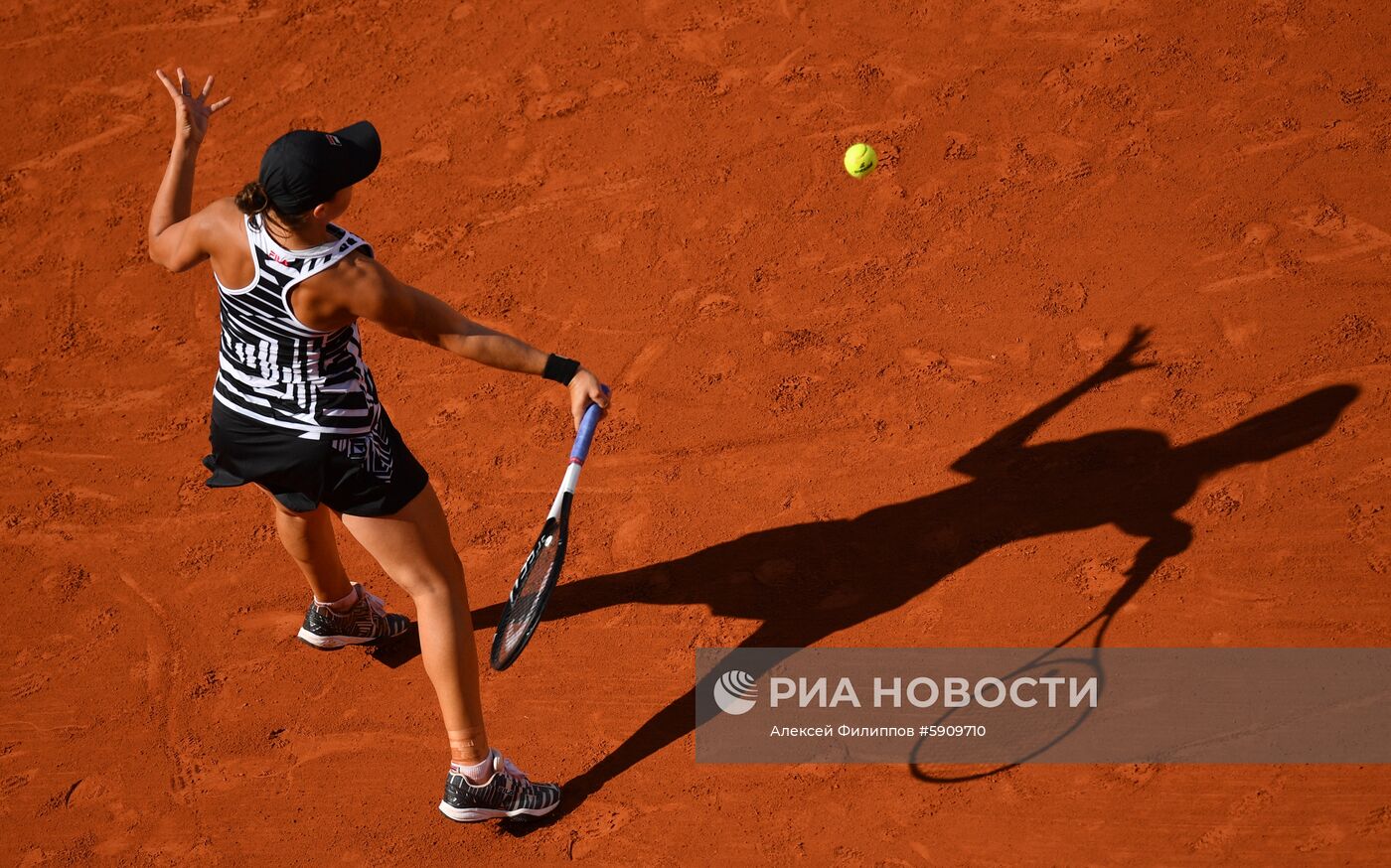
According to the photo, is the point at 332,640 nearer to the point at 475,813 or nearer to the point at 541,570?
the point at 475,813

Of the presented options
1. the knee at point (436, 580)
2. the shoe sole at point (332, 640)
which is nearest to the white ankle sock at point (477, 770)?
the knee at point (436, 580)

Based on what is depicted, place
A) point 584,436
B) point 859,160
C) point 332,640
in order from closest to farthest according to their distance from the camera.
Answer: point 584,436 → point 332,640 → point 859,160

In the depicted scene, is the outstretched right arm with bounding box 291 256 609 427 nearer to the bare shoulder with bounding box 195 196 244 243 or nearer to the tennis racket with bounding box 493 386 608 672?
the tennis racket with bounding box 493 386 608 672

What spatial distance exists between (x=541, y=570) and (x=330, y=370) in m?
1.03

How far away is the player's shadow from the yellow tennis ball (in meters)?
1.72

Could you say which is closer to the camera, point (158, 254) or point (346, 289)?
point (346, 289)

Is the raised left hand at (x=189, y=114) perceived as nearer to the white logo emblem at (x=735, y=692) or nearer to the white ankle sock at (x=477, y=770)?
the white ankle sock at (x=477, y=770)

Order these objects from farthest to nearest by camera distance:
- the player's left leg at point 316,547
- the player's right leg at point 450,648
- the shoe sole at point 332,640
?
1. the shoe sole at point 332,640
2. the player's left leg at point 316,547
3. the player's right leg at point 450,648

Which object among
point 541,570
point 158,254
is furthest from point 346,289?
point 541,570

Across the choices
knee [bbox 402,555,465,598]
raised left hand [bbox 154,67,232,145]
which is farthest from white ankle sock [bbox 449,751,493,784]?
raised left hand [bbox 154,67,232,145]

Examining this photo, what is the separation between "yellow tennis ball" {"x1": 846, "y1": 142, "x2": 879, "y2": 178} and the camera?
20.7 feet

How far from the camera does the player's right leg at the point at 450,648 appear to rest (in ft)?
13.6

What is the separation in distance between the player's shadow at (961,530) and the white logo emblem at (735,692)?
3.7 inches

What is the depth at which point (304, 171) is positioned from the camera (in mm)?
3545
